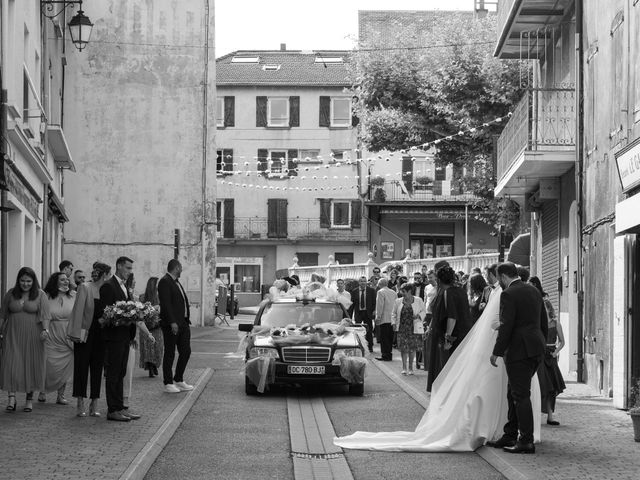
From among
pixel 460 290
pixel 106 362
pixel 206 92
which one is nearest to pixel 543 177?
pixel 460 290

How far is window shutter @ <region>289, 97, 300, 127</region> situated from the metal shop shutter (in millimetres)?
42903

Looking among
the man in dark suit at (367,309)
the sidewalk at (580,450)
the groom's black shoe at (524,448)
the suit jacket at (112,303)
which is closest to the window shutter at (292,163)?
the man in dark suit at (367,309)

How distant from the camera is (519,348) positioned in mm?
11898

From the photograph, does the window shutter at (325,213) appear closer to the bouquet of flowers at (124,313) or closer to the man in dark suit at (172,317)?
the man in dark suit at (172,317)

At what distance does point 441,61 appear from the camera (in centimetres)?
4556

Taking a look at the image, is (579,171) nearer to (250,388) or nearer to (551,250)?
(551,250)

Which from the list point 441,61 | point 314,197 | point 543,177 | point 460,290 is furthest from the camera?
point 314,197

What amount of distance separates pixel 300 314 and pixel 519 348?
7.24 metres

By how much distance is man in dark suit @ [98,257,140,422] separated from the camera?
14.0 m

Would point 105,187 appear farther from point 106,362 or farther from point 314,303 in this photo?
point 106,362

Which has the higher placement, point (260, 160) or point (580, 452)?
point (260, 160)

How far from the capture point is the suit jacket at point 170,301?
17.3 meters

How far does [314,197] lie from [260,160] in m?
3.71

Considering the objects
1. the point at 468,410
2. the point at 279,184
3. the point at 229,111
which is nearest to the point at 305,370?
the point at 468,410
